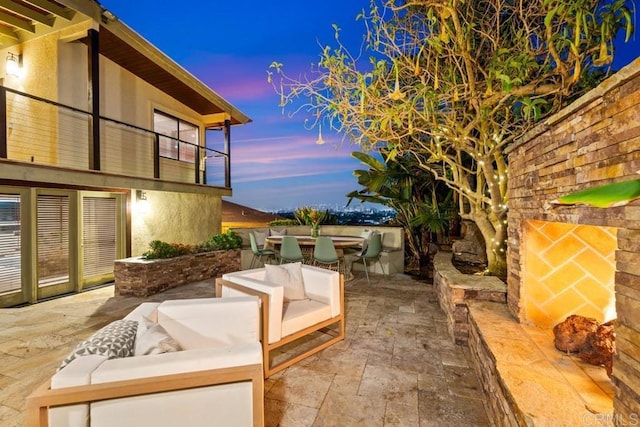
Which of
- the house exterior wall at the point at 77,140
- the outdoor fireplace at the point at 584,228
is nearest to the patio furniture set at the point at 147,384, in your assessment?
the outdoor fireplace at the point at 584,228

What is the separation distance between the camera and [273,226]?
28.4 feet

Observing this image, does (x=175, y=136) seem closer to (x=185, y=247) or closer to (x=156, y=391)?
(x=185, y=247)

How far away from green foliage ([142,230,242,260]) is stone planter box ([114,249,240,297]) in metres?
0.16

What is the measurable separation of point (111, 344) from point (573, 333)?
303 cm

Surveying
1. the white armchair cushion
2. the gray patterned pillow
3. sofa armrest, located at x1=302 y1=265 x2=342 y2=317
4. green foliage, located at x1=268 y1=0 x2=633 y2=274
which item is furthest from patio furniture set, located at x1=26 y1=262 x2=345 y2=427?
green foliage, located at x1=268 y1=0 x2=633 y2=274

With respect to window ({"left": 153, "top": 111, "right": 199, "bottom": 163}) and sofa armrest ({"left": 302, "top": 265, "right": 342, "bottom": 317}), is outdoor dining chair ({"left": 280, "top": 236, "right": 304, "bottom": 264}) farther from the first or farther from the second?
window ({"left": 153, "top": 111, "right": 199, "bottom": 163})

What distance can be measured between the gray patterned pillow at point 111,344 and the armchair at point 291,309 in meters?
0.88

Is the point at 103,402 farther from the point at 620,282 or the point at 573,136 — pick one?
the point at 573,136

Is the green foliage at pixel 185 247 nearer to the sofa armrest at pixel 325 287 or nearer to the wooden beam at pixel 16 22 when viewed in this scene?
the sofa armrest at pixel 325 287

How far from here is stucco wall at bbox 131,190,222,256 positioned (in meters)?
6.54

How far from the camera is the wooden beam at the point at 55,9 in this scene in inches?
179

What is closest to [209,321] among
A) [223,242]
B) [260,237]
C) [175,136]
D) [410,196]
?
[223,242]

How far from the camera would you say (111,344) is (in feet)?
5.20

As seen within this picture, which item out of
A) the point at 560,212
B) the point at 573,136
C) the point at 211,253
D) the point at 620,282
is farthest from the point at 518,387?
the point at 211,253
